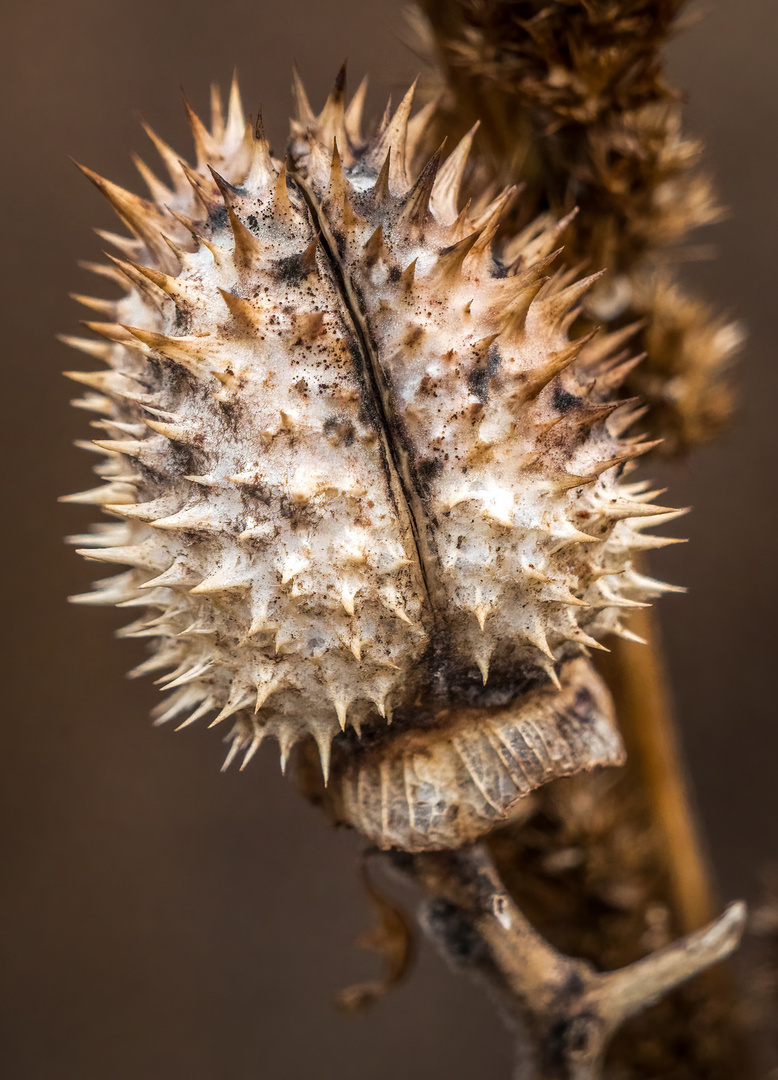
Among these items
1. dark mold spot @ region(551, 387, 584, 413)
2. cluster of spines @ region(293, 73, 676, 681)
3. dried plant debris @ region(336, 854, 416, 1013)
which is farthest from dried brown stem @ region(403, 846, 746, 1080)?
dark mold spot @ region(551, 387, 584, 413)

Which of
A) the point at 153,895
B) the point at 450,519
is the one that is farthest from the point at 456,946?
the point at 153,895

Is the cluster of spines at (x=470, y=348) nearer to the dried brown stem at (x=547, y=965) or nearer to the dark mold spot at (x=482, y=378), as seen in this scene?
the dark mold spot at (x=482, y=378)

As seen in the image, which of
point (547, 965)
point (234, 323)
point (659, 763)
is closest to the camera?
point (234, 323)

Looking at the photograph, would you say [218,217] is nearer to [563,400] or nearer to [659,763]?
[563,400]

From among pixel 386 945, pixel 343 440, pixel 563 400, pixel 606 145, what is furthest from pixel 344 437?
pixel 386 945

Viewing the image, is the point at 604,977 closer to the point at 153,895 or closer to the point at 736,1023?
the point at 736,1023

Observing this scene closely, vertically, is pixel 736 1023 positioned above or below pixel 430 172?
below
